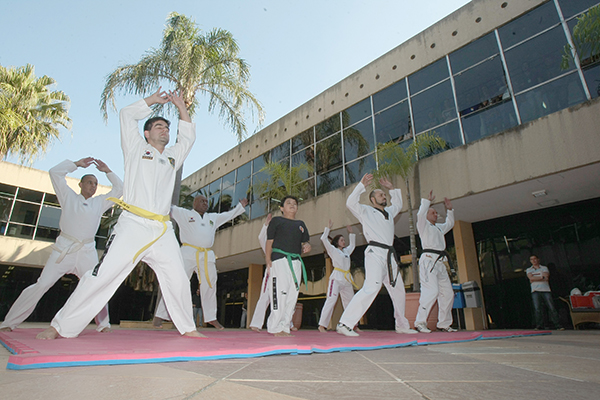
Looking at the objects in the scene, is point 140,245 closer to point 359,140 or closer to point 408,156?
point 408,156

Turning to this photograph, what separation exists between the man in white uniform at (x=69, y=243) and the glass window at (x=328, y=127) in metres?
8.50

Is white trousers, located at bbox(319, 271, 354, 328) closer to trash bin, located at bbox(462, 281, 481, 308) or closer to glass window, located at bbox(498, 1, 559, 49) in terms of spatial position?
trash bin, located at bbox(462, 281, 481, 308)

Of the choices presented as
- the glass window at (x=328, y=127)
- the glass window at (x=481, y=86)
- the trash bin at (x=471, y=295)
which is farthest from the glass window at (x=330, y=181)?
the trash bin at (x=471, y=295)

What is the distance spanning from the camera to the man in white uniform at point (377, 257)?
4.43 meters

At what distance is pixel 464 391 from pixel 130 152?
3.14 metres

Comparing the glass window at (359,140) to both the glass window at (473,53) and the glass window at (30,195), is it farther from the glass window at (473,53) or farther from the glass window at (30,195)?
the glass window at (30,195)

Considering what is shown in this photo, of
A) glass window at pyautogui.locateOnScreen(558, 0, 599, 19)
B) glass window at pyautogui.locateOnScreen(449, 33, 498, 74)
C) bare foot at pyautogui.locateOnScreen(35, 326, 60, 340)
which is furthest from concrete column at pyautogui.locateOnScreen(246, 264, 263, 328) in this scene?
glass window at pyautogui.locateOnScreen(558, 0, 599, 19)

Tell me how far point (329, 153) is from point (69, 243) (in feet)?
28.5

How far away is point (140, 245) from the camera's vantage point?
114 inches

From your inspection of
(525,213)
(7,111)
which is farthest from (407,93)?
(7,111)

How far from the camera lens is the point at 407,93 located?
33.1 ft

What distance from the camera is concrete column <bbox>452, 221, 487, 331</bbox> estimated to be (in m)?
8.97

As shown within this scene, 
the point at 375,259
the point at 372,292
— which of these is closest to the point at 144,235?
the point at 372,292

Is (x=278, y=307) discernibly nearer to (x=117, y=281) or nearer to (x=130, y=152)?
(x=117, y=281)
